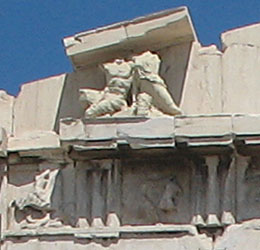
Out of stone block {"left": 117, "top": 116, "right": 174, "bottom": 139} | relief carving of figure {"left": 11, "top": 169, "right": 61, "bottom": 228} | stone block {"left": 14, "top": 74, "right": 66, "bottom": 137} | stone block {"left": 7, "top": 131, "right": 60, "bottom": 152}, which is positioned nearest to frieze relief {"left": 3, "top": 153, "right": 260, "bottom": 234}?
relief carving of figure {"left": 11, "top": 169, "right": 61, "bottom": 228}

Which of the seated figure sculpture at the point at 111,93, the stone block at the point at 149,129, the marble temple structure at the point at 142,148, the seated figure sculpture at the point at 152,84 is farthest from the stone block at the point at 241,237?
the seated figure sculpture at the point at 111,93

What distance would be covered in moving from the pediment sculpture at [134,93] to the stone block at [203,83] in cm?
14

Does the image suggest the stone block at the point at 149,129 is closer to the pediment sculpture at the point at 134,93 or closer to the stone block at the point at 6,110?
the pediment sculpture at the point at 134,93

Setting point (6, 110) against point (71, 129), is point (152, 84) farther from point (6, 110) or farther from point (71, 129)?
point (6, 110)

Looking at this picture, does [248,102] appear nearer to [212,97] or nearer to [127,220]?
[212,97]

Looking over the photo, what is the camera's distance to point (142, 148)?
34.7 ft

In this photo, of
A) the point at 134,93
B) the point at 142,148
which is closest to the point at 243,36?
the point at 134,93

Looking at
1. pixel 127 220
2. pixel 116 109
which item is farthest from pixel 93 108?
pixel 127 220

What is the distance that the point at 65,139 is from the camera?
10.6 metres

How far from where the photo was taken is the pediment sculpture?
10.8 m

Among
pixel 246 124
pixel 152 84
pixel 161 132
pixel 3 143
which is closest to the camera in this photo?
pixel 246 124

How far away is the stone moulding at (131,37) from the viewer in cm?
1077

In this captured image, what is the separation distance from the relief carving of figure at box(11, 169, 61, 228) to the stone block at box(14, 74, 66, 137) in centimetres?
41

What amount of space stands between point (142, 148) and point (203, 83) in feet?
2.27
